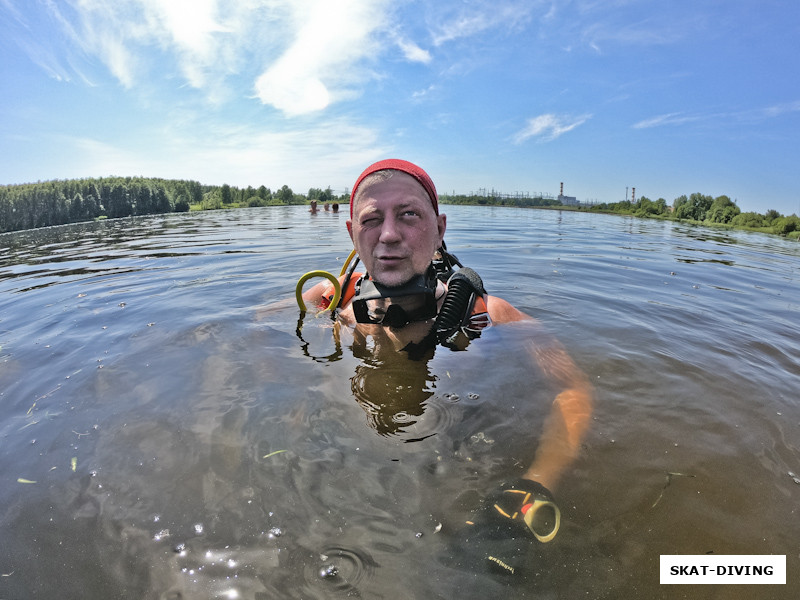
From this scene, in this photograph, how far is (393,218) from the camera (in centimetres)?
288

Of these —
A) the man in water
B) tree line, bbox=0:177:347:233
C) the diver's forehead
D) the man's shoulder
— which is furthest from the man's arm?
tree line, bbox=0:177:347:233

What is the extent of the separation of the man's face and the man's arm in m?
1.19

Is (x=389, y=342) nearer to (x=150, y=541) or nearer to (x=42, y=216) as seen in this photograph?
(x=150, y=541)

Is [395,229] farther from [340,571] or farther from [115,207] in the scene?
[115,207]

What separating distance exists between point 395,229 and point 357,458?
5.61 feet

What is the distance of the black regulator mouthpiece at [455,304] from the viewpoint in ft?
Result: 9.65

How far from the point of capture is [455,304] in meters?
2.94

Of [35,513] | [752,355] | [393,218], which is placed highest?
[393,218]

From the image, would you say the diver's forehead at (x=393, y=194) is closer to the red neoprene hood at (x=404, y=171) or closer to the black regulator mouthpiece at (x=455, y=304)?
the red neoprene hood at (x=404, y=171)

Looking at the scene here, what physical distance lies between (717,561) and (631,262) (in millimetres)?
8715

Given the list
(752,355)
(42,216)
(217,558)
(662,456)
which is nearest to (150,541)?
(217,558)

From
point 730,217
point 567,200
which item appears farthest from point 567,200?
point 730,217

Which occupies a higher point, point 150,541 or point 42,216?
point 42,216

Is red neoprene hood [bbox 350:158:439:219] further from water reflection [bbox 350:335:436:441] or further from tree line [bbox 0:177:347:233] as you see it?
tree line [bbox 0:177:347:233]
